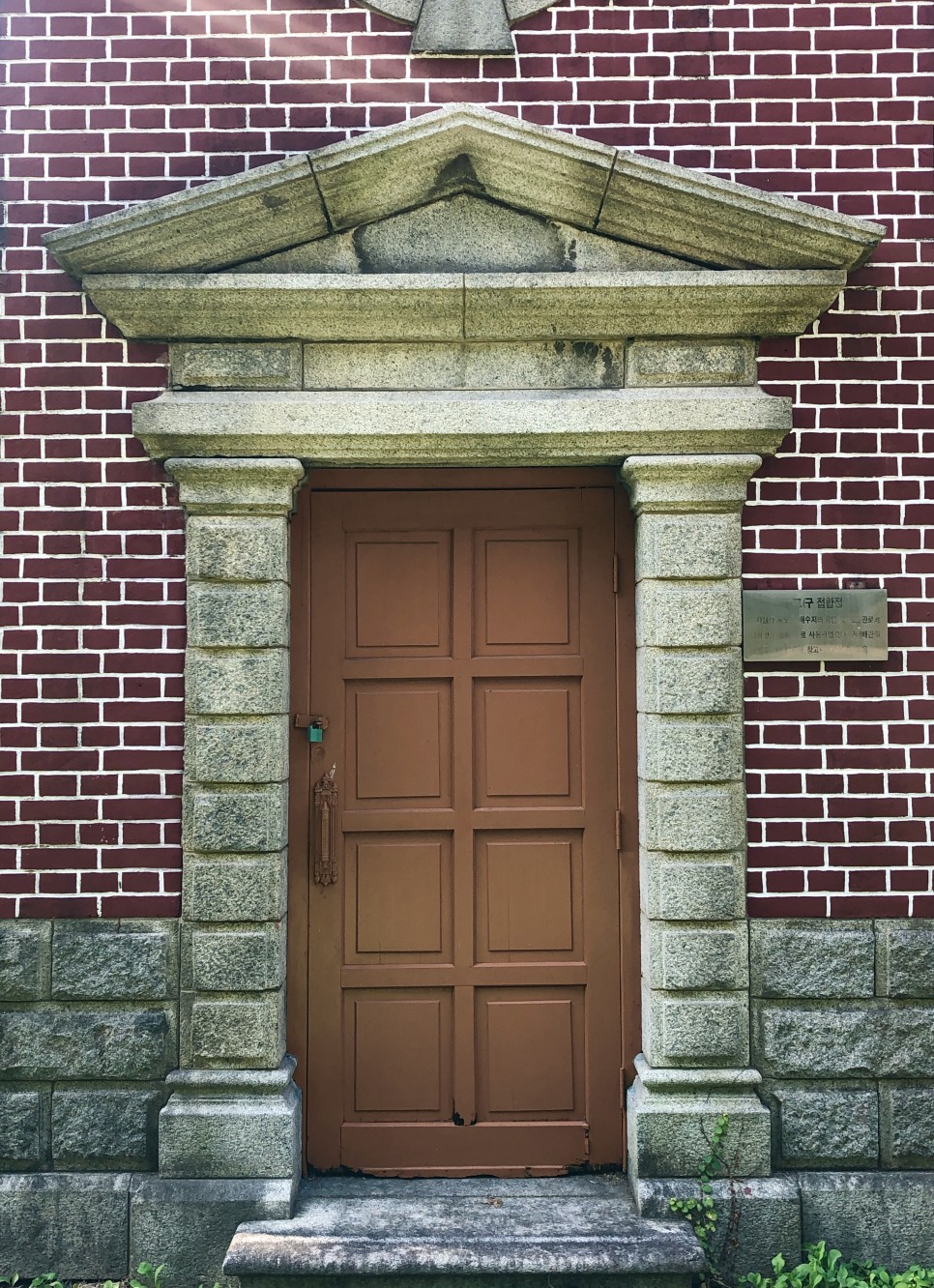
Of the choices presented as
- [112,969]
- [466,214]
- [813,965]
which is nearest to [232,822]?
[112,969]

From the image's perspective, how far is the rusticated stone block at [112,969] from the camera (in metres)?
3.39

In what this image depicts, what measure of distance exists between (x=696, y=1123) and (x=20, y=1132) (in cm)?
230

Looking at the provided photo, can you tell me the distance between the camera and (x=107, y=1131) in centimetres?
336

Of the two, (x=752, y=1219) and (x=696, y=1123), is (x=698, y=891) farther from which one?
(x=752, y=1219)

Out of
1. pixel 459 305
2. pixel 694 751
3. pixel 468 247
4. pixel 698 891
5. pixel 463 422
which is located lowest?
pixel 698 891

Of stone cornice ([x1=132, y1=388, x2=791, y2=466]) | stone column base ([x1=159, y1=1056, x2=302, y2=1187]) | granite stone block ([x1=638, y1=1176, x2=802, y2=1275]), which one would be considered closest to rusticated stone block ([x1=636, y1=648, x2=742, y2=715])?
stone cornice ([x1=132, y1=388, x2=791, y2=466])

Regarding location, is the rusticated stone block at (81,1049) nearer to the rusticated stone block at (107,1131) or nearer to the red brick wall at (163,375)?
the rusticated stone block at (107,1131)

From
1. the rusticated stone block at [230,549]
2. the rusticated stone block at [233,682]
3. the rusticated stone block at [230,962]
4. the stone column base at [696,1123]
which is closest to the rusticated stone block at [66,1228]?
the rusticated stone block at [230,962]

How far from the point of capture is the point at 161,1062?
3.38 metres

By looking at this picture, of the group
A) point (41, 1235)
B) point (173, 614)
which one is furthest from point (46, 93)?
point (41, 1235)

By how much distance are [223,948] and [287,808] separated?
520 mm

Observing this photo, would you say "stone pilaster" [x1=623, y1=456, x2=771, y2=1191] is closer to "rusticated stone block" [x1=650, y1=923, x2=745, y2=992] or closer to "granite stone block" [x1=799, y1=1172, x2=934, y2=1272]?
"rusticated stone block" [x1=650, y1=923, x2=745, y2=992]

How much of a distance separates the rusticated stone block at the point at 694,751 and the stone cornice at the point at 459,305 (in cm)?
137

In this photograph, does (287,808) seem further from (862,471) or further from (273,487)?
(862,471)
